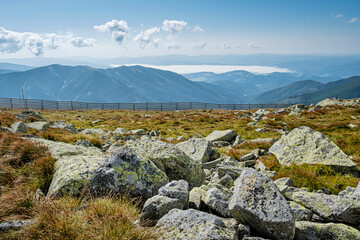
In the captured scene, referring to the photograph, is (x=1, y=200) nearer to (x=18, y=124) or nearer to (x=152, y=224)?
(x=152, y=224)

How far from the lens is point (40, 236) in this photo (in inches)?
137

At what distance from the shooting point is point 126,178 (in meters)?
5.44

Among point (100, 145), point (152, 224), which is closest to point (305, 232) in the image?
point (152, 224)

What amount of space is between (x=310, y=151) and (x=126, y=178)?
866 centimetres

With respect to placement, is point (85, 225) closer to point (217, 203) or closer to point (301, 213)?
point (217, 203)

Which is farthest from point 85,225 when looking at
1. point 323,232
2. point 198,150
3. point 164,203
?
point 198,150

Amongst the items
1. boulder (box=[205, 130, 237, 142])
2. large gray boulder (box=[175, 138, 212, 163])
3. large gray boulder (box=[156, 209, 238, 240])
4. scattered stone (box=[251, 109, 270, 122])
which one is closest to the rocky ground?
large gray boulder (box=[156, 209, 238, 240])

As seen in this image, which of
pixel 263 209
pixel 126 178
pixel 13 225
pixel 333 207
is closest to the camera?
pixel 13 225

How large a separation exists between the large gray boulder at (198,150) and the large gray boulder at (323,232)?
623cm

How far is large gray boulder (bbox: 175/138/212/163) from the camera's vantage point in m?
10.6

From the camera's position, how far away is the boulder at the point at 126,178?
5.33 meters

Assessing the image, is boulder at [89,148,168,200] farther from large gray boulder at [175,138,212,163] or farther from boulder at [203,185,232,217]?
large gray boulder at [175,138,212,163]

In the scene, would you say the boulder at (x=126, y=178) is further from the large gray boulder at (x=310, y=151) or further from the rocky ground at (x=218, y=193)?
the large gray boulder at (x=310, y=151)

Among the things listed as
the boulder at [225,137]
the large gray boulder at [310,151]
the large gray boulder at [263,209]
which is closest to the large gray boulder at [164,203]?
the large gray boulder at [263,209]
